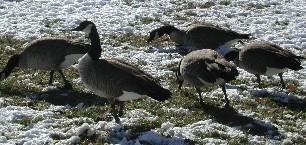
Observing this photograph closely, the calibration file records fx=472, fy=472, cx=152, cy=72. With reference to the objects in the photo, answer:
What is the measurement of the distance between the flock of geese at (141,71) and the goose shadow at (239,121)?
33 cm

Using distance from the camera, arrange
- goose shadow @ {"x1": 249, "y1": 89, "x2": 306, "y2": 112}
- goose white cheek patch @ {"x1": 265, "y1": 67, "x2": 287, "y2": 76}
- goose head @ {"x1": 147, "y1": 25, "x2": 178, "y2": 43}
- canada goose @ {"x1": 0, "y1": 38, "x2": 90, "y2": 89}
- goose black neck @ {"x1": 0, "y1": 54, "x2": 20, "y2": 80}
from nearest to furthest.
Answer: goose shadow @ {"x1": 249, "y1": 89, "x2": 306, "y2": 112}
goose white cheek patch @ {"x1": 265, "y1": 67, "x2": 287, "y2": 76}
canada goose @ {"x1": 0, "y1": 38, "x2": 90, "y2": 89}
goose black neck @ {"x1": 0, "y1": 54, "x2": 20, "y2": 80}
goose head @ {"x1": 147, "y1": 25, "x2": 178, "y2": 43}

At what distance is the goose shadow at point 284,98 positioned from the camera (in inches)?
472

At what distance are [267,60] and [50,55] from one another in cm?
605

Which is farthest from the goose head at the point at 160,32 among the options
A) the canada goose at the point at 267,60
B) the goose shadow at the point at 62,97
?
the goose shadow at the point at 62,97

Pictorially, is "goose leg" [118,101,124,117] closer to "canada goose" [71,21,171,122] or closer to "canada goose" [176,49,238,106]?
"canada goose" [71,21,171,122]

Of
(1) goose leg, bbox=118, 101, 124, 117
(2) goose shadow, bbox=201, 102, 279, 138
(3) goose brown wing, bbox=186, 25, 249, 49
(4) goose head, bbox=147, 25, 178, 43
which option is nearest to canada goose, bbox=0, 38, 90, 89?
(1) goose leg, bbox=118, 101, 124, 117

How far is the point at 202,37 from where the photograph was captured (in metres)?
16.8

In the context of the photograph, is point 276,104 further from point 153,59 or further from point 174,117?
point 153,59

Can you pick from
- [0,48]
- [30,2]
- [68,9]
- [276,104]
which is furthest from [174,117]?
[30,2]

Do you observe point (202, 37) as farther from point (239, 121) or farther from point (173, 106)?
point (239, 121)

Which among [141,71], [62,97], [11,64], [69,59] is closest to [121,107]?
A: [141,71]

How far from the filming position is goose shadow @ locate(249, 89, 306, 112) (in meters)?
→ 12.0

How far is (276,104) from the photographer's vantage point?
1214 centimetres

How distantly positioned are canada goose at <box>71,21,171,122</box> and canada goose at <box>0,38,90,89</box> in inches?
90.2
